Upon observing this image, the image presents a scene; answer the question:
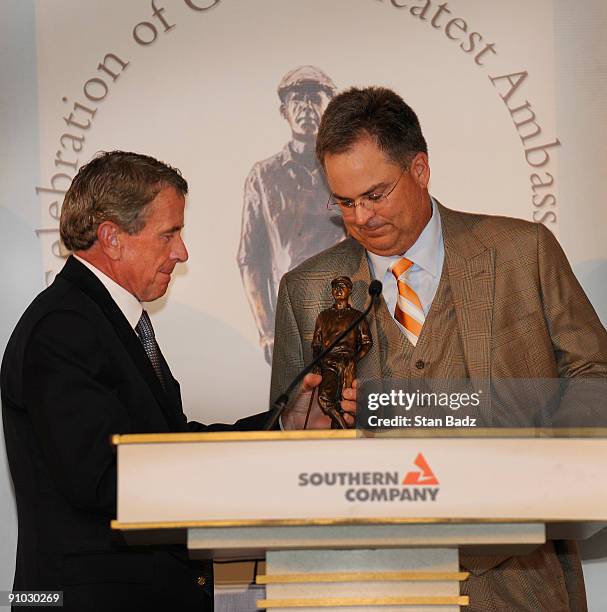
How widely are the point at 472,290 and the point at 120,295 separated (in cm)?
93

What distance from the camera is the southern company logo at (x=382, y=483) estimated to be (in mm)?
1470

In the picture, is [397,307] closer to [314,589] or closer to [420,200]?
[420,200]

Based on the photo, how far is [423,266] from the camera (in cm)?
280

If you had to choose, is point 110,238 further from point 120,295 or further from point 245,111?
point 245,111

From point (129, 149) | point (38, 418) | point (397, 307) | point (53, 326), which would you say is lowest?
point (38, 418)

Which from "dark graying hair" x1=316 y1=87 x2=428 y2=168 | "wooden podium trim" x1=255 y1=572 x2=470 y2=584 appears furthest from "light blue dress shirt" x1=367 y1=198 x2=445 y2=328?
"wooden podium trim" x1=255 y1=572 x2=470 y2=584

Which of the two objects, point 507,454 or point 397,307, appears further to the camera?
point 397,307

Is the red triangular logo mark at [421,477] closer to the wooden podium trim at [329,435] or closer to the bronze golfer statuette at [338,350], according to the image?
the wooden podium trim at [329,435]

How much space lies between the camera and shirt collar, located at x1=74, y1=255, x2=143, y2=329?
234 centimetres

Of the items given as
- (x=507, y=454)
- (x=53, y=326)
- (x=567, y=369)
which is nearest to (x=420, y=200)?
(x=567, y=369)

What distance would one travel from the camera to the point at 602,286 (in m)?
3.17

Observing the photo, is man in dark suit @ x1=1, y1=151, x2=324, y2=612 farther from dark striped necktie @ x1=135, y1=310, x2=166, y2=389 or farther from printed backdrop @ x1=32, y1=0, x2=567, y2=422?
printed backdrop @ x1=32, y1=0, x2=567, y2=422

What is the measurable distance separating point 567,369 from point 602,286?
0.66 metres

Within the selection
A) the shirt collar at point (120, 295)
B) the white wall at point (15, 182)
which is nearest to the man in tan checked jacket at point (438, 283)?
the shirt collar at point (120, 295)
